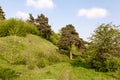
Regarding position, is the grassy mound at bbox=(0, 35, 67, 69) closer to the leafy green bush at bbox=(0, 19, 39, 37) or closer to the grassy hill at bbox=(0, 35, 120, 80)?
the grassy hill at bbox=(0, 35, 120, 80)

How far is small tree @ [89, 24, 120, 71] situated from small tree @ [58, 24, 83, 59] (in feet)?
18.2

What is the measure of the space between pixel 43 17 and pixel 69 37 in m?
5.36

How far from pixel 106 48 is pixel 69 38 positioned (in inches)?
289

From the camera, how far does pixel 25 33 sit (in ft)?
91.7

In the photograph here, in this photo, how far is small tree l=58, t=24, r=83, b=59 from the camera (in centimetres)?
2955

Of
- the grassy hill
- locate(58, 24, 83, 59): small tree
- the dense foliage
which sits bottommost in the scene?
the grassy hill

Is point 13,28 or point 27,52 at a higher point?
point 13,28

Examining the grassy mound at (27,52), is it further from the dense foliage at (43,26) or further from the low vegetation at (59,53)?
the dense foliage at (43,26)

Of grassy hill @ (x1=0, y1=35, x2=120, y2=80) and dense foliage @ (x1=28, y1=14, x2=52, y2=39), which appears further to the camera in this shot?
dense foliage @ (x1=28, y1=14, x2=52, y2=39)

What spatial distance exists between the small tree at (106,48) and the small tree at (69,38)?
5.53 metres

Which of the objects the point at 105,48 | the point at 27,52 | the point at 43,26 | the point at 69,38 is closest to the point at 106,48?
the point at 105,48

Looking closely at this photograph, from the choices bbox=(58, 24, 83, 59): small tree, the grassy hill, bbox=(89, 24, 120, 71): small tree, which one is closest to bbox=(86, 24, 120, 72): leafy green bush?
bbox=(89, 24, 120, 71): small tree

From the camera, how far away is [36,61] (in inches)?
890

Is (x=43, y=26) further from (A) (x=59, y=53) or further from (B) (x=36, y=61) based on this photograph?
(B) (x=36, y=61)
